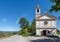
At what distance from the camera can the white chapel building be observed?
140 feet

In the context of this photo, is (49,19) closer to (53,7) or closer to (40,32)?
(40,32)

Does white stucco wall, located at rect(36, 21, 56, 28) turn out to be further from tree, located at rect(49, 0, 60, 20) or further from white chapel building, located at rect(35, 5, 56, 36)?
tree, located at rect(49, 0, 60, 20)

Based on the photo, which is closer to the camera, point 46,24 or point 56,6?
point 56,6

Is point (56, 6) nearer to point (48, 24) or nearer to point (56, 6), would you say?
point (56, 6)

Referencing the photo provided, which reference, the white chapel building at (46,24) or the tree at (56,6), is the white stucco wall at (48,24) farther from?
the tree at (56,6)

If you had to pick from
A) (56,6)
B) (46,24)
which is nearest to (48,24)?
(46,24)

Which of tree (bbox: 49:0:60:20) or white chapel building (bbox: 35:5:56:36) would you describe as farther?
white chapel building (bbox: 35:5:56:36)

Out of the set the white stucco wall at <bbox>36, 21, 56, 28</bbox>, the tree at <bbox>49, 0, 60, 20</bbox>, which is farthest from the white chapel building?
the tree at <bbox>49, 0, 60, 20</bbox>

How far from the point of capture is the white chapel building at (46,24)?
42.6m

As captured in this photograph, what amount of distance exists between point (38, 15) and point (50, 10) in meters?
24.4

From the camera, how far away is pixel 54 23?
42.5 m

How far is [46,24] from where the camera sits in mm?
43188

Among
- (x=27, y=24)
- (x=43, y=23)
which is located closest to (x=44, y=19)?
(x=43, y=23)

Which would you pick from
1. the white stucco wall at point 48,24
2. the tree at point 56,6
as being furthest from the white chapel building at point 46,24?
the tree at point 56,6
